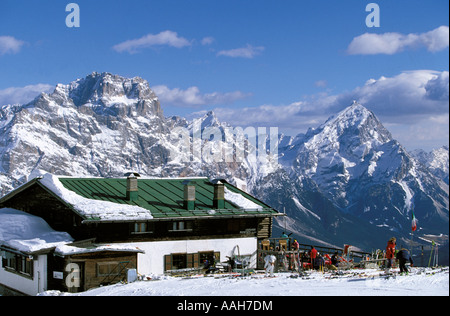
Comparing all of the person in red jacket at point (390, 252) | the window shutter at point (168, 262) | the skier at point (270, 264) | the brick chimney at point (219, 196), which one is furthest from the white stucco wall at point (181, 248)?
the person in red jacket at point (390, 252)

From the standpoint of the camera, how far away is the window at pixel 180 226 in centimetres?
4734

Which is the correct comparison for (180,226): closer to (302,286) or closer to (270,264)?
(270,264)

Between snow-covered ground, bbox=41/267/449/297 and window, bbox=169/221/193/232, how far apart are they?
33.9 ft

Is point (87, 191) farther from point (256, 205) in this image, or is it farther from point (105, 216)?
point (256, 205)

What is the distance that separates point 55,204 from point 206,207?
11.7m

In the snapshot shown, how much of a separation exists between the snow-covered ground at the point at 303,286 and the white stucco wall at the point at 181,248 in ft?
26.8

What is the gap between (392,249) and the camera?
38062 mm

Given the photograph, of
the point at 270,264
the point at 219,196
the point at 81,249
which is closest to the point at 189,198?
the point at 219,196

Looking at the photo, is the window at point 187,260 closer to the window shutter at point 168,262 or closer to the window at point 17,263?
the window shutter at point 168,262

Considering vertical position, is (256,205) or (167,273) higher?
(256,205)

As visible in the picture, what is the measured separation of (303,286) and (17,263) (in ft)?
74.3

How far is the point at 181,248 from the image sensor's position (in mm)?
47438
